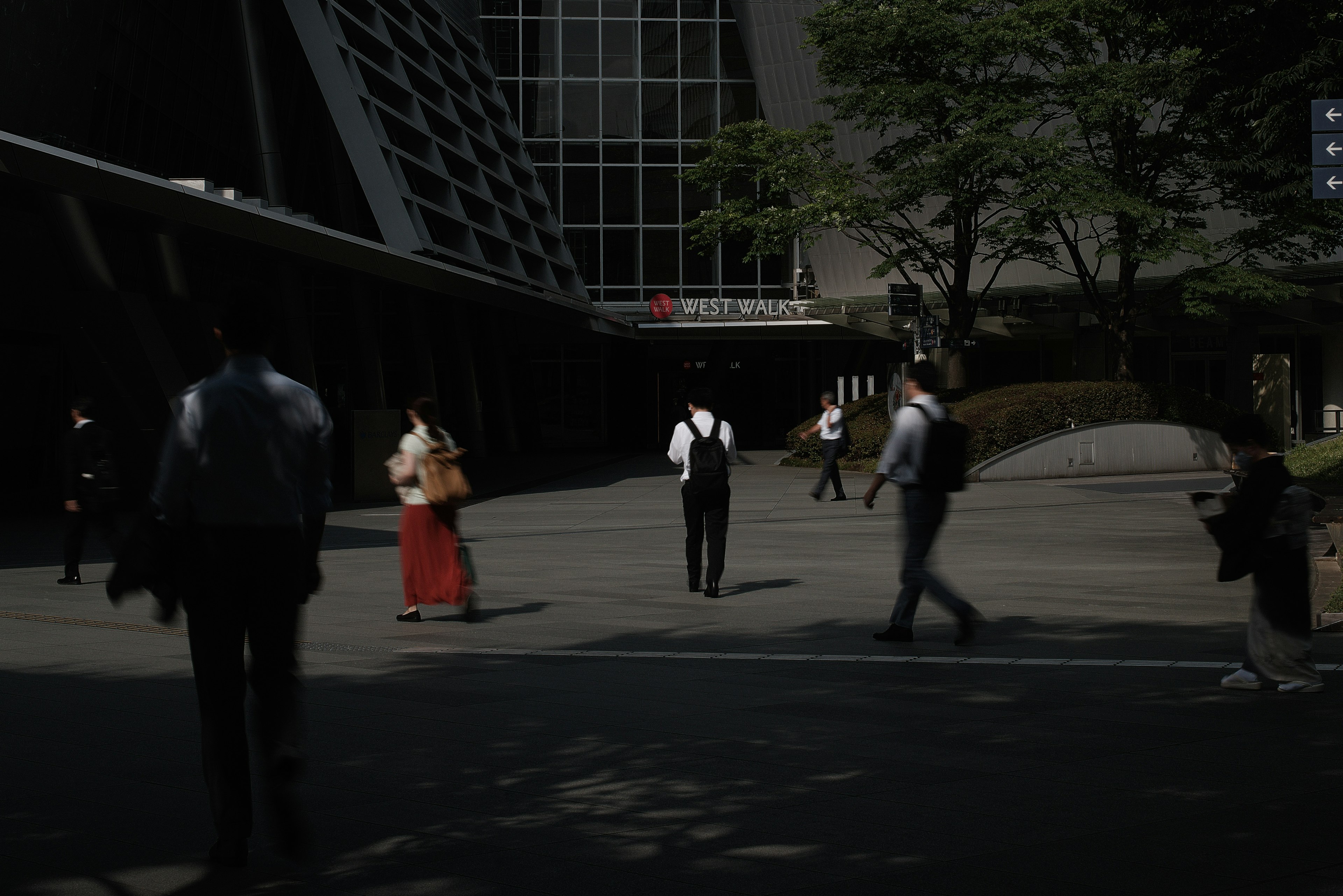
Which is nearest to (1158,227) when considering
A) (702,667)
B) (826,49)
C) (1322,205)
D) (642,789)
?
(1322,205)

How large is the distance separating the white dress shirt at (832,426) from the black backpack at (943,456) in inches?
526

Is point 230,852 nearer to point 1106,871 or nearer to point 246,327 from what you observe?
point 246,327

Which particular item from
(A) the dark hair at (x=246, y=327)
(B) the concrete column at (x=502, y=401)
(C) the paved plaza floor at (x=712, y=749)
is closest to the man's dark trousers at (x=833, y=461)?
(C) the paved plaza floor at (x=712, y=749)

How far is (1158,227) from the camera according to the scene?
1049 inches

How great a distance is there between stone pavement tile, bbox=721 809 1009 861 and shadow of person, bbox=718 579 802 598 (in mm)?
6377

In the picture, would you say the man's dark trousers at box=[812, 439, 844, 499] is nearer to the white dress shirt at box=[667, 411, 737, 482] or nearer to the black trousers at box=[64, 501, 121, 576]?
the white dress shirt at box=[667, 411, 737, 482]

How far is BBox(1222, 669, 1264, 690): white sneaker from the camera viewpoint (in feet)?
22.5

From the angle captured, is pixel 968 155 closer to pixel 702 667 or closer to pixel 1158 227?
→ pixel 1158 227

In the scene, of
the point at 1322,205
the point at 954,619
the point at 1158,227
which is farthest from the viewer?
the point at 1158,227

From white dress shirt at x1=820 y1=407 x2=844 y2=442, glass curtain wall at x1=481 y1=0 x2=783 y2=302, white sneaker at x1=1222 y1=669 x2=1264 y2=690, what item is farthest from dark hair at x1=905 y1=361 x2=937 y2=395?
glass curtain wall at x1=481 y1=0 x2=783 y2=302

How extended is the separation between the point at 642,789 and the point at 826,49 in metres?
25.9

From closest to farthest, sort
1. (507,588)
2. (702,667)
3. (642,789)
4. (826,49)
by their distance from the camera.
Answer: (642,789), (702,667), (507,588), (826,49)

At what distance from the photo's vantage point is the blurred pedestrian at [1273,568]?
267 inches

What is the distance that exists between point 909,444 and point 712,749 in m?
3.15
